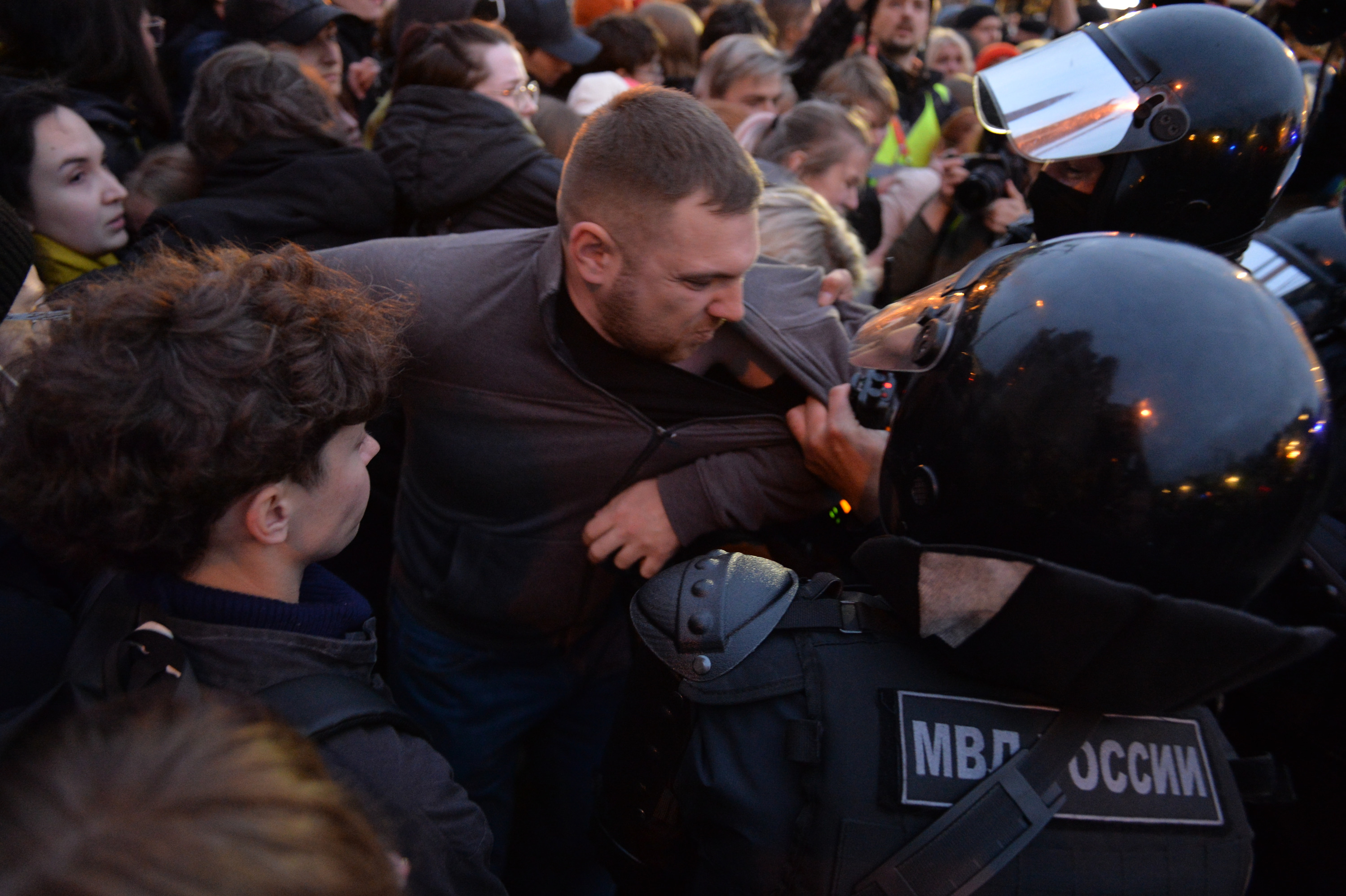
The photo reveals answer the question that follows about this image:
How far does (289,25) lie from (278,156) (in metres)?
→ 1.37

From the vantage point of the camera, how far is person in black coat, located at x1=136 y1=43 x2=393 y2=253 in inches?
89.4

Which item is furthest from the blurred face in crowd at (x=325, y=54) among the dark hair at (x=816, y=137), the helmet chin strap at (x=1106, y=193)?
the helmet chin strap at (x=1106, y=193)

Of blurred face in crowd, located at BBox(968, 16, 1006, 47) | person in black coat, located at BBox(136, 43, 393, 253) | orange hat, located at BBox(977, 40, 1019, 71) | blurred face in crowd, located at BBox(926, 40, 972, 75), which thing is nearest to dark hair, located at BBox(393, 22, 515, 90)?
person in black coat, located at BBox(136, 43, 393, 253)

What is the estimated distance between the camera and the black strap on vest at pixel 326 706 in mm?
1011

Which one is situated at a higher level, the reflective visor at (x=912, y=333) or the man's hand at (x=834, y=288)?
the reflective visor at (x=912, y=333)

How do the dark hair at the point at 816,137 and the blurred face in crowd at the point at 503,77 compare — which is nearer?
the blurred face in crowd at the point at 503,77

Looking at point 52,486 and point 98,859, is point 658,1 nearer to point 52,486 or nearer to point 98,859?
point 52,486

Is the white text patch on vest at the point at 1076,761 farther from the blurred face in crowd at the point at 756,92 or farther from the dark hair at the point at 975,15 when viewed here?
the dark hair at the point at 975,15

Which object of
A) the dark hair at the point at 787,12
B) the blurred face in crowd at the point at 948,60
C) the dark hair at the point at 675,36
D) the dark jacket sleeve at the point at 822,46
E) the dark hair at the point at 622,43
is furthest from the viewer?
the dark hair at the point at 787,12

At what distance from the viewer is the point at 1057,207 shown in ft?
6.28

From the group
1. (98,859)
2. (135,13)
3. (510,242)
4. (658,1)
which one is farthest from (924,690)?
(658,1)

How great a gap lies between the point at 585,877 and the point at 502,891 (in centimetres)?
123

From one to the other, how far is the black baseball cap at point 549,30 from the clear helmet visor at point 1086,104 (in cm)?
253

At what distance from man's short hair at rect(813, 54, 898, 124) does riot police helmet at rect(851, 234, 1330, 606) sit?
3.32 metres
